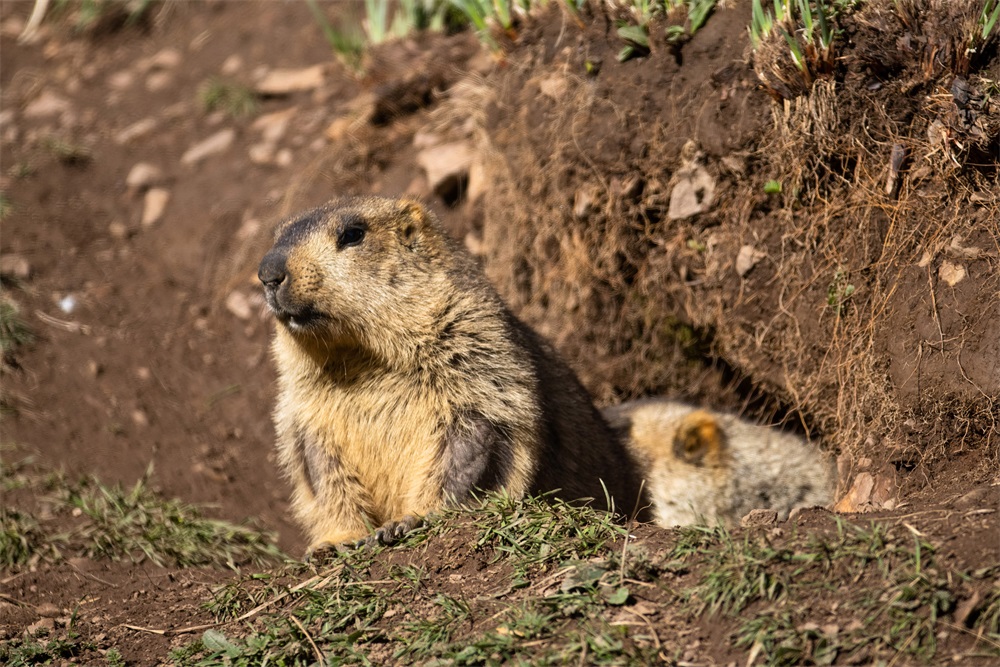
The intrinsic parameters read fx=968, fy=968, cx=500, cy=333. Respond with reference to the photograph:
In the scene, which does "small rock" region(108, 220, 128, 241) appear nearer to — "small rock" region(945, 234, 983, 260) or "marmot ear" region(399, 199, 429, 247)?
"marmot ear" region(399, 199, 429, 247)

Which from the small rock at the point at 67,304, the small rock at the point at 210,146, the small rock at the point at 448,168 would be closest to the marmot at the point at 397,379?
the small rock at the point at 448,168

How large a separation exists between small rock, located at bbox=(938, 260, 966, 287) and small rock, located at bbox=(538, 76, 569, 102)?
283 cm

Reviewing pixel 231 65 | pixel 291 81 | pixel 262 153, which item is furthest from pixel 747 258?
pixel 231 65

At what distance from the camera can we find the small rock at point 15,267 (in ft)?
26.3

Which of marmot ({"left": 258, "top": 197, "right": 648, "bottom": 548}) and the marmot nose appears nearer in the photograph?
the marmot nose

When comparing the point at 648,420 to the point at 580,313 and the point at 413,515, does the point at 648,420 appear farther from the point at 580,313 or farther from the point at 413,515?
the point at 413,515

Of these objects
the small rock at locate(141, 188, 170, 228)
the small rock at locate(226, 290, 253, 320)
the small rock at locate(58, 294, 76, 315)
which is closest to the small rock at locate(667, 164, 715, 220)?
the small rock at locate(226, 290, 253, 320)

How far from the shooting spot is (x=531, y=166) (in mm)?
6988

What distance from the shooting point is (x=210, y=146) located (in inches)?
357

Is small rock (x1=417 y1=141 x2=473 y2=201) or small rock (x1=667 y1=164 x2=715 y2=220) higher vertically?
small rock (x1=667 y1=164 x2=715 y2=220)

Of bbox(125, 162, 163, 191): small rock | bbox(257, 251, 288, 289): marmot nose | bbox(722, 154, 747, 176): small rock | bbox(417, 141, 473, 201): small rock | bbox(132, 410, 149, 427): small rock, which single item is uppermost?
bbox(722, 154, 747, 176): small rock

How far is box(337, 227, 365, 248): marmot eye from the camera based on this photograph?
496cm

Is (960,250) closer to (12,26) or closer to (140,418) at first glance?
Answer: (140,418)

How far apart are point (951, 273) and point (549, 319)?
3.15m
